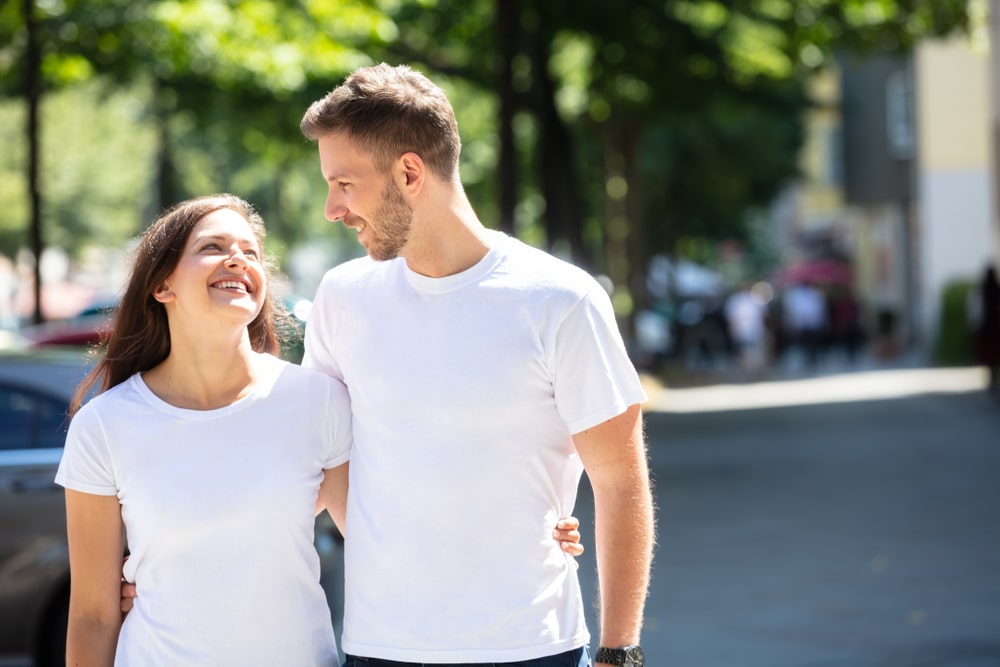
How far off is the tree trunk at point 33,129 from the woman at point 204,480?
1187 cm

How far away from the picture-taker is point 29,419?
23.1 feet

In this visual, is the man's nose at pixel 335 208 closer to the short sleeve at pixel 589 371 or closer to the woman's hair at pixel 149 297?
the woman's hair at pixel 149 297

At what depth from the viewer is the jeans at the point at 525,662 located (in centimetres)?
296

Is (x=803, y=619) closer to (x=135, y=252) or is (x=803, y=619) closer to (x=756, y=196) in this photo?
(x=135, y=252)

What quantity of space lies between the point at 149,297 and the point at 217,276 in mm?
190

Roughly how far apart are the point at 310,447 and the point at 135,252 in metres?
0.55

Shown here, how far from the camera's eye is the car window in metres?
6.98

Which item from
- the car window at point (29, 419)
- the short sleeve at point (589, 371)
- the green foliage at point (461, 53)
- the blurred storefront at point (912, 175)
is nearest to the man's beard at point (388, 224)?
the short sleeve at point (589, 371)

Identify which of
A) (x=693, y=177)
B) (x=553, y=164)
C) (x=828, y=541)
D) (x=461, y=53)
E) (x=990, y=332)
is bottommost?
(x=828, y=541)

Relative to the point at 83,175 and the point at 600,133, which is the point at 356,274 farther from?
the point at 83,175

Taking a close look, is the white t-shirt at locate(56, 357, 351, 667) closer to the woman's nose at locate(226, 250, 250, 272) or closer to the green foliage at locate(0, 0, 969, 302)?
the woman's nose at locate(226, 250, 250, 272)

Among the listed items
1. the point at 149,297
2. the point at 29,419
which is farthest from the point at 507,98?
the point at 149,297

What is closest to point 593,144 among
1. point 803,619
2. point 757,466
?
point 757,466

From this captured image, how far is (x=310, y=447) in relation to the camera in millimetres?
3162
